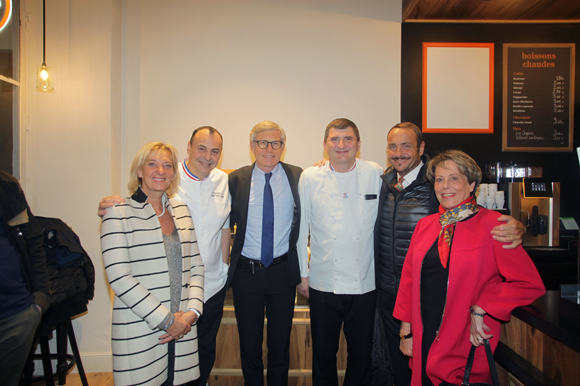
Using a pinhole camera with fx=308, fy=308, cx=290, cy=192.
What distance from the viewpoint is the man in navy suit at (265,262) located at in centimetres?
216

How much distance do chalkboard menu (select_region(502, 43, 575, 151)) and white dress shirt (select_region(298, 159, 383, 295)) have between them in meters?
2.28

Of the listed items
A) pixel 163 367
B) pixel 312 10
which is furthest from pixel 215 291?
pixel 312 10

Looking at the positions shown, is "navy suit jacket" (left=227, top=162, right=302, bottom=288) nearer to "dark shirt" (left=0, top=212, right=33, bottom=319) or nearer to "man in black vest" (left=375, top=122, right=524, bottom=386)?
"man in black vest" (left=375, top=122, right=524, bottom=386)

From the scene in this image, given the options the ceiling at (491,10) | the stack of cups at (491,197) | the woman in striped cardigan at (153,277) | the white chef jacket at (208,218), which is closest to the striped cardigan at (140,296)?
the woman in striped cardigan at (153,277)

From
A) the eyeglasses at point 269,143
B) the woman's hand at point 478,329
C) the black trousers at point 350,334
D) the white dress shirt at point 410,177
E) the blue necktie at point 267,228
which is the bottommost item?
the black trousers at point 350,334

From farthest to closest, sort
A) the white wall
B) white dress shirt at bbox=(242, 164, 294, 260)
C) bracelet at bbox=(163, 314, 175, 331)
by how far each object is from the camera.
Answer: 1. the white wall
2. white dress shirt at bbox=(242, 164, 294, 260)
3. bracelet at bbox=(163, 314, 175, 331)

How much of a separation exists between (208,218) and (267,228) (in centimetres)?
41

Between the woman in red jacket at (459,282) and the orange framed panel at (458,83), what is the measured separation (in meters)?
2.12

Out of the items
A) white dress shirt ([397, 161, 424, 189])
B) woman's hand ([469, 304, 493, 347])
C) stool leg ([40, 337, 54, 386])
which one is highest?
white dress shirt ([397, 161, 424, 189])

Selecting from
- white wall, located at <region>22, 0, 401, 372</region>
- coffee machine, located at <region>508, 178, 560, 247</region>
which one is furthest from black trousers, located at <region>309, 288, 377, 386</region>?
coffee machine, located at <region>508, 178, 560, 247</region>

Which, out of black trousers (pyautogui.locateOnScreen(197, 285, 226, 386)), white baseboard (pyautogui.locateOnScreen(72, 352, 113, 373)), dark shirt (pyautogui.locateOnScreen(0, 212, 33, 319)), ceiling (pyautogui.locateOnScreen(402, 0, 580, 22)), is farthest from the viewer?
ceiling (pyautogui.locateOnScreen(402, 0, 580, 22))

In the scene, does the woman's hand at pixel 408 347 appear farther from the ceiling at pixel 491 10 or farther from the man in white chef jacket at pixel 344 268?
the ceiling at pixel 491 10

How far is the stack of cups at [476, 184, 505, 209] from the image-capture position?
3.17m

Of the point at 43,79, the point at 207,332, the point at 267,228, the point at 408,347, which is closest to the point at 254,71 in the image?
the point at 43,79
